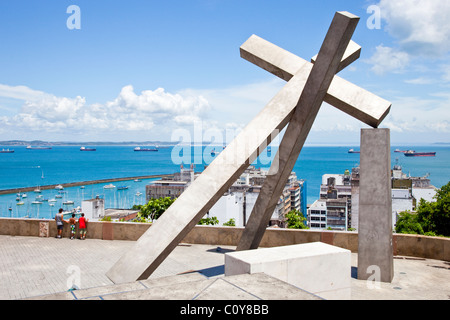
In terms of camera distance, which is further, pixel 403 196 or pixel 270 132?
pixel 403 196

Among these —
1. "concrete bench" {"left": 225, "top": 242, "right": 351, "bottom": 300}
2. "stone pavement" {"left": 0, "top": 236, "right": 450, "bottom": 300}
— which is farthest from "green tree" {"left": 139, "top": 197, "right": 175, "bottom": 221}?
"concrete bench" {"left": 225, "top": 242, "right": 351, "bottom": 300}

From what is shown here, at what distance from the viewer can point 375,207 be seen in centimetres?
1014

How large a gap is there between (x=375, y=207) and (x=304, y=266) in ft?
13.2

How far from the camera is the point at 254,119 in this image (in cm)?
974

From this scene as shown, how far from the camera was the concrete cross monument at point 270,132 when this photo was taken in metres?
8.23

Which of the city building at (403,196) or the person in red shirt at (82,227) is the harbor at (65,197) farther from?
the person in red shirt at (82,227)

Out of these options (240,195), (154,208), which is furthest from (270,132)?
(240,195)

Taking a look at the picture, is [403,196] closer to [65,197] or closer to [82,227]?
[82,227]

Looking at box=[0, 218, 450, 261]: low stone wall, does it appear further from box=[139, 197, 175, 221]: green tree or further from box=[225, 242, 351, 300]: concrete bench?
box=[139, 197, 175, 221]: green tree

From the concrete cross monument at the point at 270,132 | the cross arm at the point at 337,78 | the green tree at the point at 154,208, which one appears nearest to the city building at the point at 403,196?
the green tree at the point at 154,208

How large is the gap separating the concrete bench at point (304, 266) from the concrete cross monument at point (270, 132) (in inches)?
80.5

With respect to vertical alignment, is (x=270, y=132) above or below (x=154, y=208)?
above

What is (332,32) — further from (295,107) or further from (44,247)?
(44,247)
